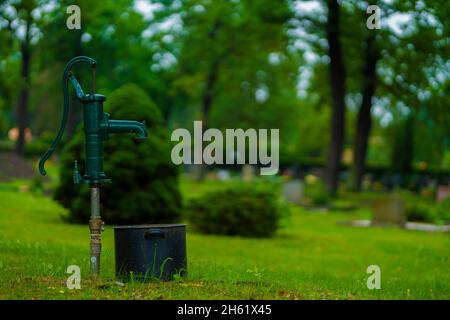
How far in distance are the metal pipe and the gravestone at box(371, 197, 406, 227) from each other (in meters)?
15.4

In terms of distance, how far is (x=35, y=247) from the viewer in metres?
11.7

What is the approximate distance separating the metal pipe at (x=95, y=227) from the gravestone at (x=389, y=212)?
50.4 feet

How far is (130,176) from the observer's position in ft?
55.4

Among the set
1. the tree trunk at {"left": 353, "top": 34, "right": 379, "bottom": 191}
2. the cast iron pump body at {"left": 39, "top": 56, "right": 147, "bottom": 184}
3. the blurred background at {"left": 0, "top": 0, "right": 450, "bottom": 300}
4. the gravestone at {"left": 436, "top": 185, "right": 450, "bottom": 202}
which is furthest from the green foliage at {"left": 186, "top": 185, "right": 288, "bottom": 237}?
the tree trunk at {"left": 353, "top": 34, "right": 379, "bottom": 191}

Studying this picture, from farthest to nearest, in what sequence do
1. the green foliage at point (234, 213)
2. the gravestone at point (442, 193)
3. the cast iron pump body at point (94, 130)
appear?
the gravestone at point (442, 193)
the green foliage at point (234, 213)
the cast iron pump body at point (94, 130)

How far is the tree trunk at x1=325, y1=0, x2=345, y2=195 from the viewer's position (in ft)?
112

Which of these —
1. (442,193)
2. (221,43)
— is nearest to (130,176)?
(442,193)

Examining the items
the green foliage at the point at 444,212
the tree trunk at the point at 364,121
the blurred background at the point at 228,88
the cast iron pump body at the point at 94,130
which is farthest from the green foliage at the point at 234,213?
the tree trunk at the point at 364,121

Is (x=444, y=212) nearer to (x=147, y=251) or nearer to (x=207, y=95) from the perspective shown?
(x=147, y=251)

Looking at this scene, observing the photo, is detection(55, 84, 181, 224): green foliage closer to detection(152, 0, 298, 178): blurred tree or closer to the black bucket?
the black bucket

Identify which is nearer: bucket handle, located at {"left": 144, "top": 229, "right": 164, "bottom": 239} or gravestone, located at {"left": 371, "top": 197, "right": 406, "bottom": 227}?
bucket handle, located at {"left": 144, "top": 229, "right": 164, "bottom": 239}

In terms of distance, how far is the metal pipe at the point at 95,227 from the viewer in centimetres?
782

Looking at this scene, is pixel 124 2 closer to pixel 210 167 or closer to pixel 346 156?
pixel 210 167

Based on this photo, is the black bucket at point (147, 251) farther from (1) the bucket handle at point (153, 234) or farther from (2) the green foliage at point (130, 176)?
(2) the green foliage at point (130, 176)
